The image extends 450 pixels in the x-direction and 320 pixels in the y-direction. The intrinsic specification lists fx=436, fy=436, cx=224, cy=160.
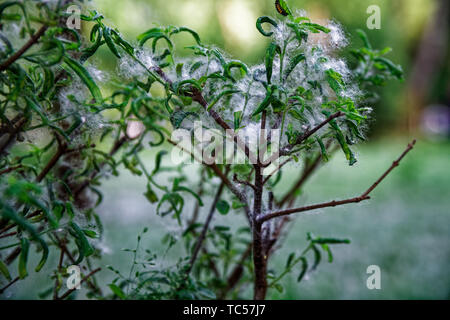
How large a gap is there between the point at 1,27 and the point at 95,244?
17.8 inches

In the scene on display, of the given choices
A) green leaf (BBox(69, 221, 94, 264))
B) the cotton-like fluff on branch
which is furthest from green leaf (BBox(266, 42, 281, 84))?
green leaf (BBox(69, 221, 94, 264))

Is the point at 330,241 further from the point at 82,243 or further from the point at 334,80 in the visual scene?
the point at 82,243

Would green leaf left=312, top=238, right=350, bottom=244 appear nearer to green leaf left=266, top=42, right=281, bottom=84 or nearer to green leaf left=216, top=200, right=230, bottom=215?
green leaf left=216, top=200, right=230, bottom=215

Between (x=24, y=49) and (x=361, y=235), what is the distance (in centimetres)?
183

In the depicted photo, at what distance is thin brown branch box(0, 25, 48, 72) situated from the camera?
0.46m

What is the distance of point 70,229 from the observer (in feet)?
1.82

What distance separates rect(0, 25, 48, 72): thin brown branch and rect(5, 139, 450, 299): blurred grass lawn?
0.37 meters

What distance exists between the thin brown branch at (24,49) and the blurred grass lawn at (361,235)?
1.20 ft

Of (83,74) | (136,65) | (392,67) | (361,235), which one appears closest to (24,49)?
(83,74)

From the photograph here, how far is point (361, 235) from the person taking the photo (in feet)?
6.61

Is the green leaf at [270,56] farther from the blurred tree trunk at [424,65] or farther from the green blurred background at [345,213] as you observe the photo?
the blurred tree trunk at [424,65]

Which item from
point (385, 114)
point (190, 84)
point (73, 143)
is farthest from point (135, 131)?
point (385, 114)

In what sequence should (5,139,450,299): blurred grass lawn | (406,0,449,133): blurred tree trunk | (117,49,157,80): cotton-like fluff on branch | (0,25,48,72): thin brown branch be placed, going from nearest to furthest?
1. (0,25,48,72): thin brown branch
2. (117,49,157,80): cotton-like fluff on branch
3. (5,139,450,299): blurred grass lawn
4. (406,0,449,133): blurred tree trunk

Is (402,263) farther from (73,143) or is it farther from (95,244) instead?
(73,143)
